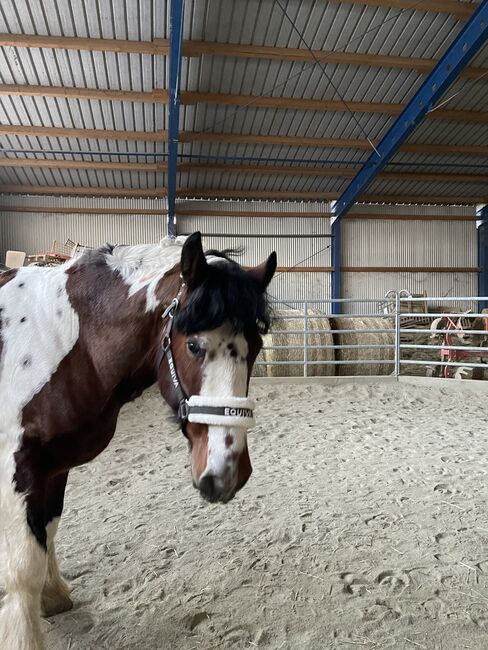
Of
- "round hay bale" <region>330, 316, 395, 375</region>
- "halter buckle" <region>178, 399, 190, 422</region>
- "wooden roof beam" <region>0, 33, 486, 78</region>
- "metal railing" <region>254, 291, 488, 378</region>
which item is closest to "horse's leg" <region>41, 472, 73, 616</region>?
"halter buckle" <region>178, 399, 190, 422</region>

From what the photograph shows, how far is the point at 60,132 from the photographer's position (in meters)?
10.6

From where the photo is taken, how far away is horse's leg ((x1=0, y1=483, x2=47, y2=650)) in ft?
4.33

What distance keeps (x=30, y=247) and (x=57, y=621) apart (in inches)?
576

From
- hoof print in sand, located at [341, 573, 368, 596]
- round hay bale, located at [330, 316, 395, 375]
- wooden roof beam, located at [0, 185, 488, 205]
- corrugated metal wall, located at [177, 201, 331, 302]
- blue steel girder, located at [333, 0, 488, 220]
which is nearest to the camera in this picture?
hoof print in sand, located at [341, 573, 368, 596]

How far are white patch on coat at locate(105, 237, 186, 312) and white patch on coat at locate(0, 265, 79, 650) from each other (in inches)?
9.1

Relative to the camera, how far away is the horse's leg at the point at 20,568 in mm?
1320

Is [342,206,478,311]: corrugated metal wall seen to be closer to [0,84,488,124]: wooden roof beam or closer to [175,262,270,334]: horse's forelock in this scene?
[0,84,488,124]: wooden roof beam

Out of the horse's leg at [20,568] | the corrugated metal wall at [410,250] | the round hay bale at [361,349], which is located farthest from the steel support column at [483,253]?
the horse's leg at [20,568]

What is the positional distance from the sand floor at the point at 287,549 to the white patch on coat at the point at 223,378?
0.91ft

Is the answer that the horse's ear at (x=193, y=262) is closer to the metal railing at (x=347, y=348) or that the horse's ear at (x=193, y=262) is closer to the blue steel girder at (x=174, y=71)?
the blue steel girder at (x=174, y=71)

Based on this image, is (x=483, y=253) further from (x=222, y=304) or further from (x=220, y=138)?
(x=222, y=304)

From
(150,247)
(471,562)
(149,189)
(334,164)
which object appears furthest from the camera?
(149,189)

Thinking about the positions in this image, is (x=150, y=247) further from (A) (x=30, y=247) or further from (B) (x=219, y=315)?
(A) (x=30, y=247)

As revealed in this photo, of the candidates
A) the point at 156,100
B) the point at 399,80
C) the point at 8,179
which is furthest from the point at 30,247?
the point at 399,80
